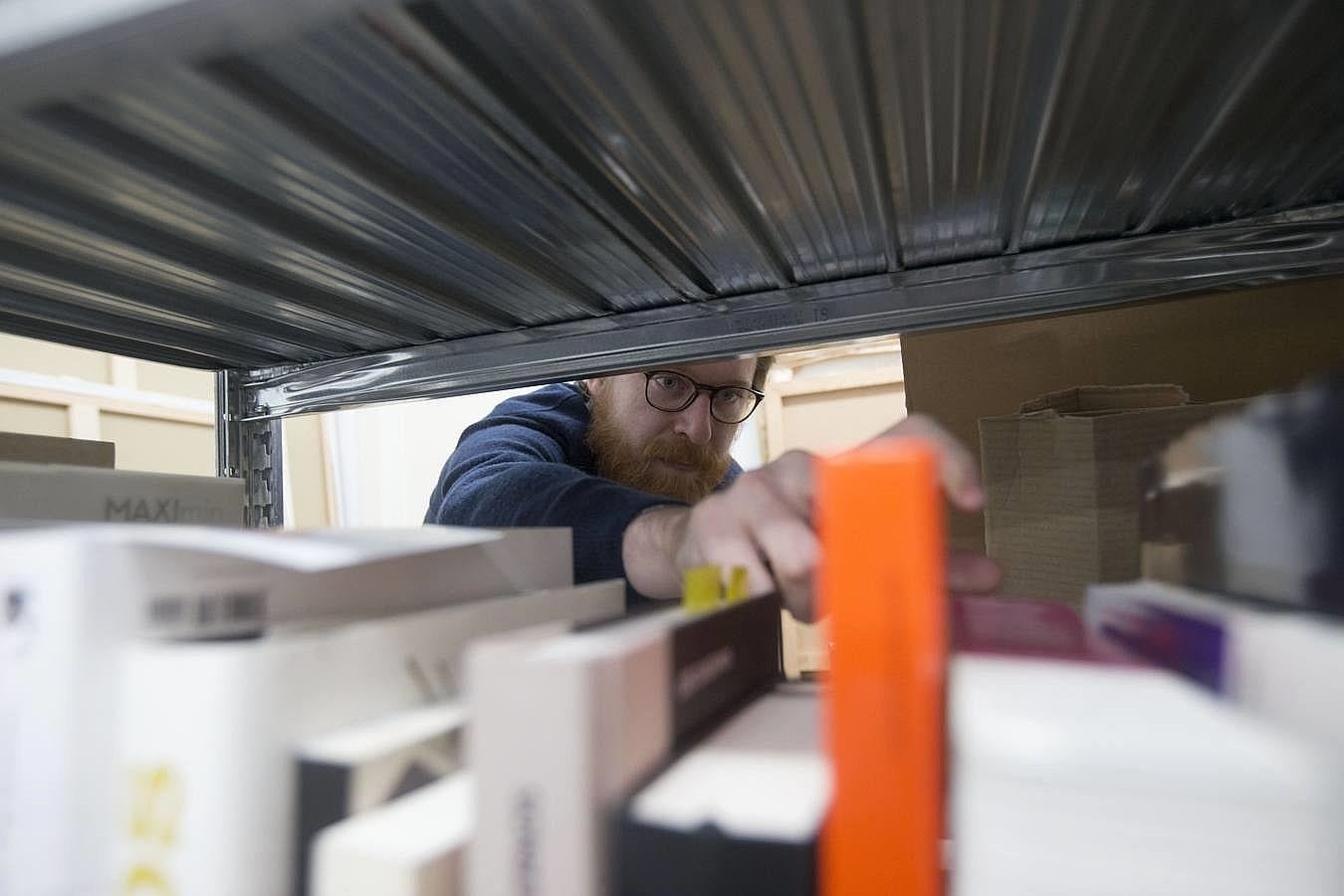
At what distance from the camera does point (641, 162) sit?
0.42 metres

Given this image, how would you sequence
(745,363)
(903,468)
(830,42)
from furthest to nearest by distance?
1. (745,363)
2. (830,42)
3. (903,468)

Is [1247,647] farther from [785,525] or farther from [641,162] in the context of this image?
[641,162]

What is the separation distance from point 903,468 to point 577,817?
0.12 metres

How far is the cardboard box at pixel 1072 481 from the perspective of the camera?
1.82 feet

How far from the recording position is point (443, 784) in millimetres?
269

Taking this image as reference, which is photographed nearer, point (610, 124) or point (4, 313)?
point (610, 124)

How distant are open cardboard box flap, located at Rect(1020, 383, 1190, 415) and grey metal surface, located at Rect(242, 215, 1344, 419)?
3.5 inches

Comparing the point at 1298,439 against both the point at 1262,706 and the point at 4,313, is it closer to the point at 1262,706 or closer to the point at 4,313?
the point at 1262,706

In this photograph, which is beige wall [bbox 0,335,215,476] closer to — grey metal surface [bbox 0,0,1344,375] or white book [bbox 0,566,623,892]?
grey metal surface [bbox 0,0,1344,375]

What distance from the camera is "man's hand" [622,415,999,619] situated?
0.38m

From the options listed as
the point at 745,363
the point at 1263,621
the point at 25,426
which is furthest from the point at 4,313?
the point at 25,426

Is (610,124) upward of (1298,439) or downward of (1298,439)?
upward

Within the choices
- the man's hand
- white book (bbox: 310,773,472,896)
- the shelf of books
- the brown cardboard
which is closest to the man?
the man's hand

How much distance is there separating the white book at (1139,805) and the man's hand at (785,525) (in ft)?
0.57
